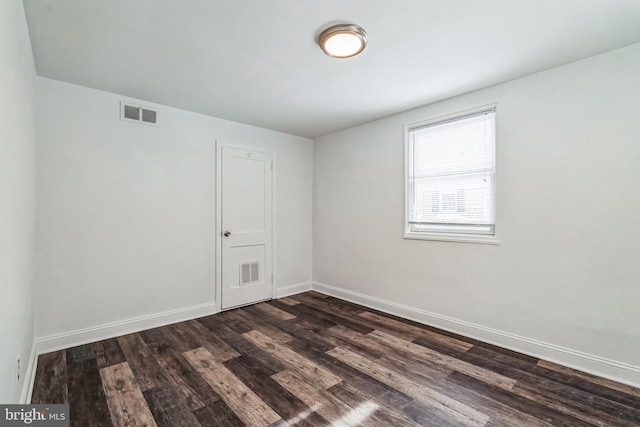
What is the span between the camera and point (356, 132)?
4184 mm

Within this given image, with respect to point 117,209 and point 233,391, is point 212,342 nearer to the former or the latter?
point 233,391

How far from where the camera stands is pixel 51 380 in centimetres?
224

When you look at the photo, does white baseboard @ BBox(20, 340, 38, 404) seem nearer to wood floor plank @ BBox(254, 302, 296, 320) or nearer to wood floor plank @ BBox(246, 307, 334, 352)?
wood floor plank @ BBox(246, 307, 334, 352)

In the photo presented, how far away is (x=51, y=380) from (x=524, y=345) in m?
3.91

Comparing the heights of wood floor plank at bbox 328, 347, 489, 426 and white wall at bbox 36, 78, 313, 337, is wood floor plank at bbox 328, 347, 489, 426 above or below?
below

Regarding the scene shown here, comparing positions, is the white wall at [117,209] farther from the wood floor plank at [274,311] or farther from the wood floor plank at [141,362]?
the wood floor plank at [274,311]

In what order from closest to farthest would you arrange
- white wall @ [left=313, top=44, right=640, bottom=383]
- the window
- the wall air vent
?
white wall @ [left=313, top=44, right=640, bottom=383]
the window
the wall air vent

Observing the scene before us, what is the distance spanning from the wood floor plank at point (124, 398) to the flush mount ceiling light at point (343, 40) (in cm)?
273

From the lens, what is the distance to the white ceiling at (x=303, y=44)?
181 centimetres

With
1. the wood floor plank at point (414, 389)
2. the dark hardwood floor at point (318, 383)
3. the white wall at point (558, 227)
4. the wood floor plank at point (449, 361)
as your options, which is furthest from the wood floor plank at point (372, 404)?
the white wall at point (558, 227)

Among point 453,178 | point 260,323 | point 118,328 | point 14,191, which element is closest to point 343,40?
point 453,178

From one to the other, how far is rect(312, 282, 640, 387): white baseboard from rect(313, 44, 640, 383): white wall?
0.13 feet

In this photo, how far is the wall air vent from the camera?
3098 millimetres

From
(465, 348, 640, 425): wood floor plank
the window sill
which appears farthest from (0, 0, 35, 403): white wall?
the window sill
